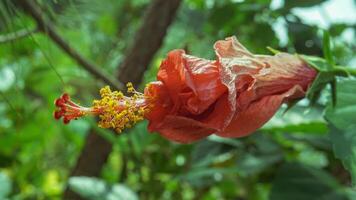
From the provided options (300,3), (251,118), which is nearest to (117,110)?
(251,118)

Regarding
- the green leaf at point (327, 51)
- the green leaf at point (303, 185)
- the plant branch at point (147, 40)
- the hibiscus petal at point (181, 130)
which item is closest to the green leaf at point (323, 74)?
the green leaf at point (327, 51)

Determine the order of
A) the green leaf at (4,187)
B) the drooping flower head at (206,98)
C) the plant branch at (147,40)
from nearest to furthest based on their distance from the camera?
1. the drooping flower head at (206,98)
2. the green leaf at (4,187)
3. the plant branch at (147,40)

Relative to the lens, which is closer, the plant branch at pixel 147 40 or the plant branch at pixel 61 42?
the plant branch at pixel 61 42

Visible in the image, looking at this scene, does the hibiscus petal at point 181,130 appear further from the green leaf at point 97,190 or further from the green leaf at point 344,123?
the green leaf at point 97,190

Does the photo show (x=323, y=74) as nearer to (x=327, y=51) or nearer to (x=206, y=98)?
(x=327, y=51)

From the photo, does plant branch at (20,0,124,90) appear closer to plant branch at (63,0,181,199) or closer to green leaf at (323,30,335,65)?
plant branch at (63,0,181,199)

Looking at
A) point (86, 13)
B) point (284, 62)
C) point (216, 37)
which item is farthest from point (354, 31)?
point (284, 62)

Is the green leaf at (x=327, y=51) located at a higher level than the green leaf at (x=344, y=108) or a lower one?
higher
